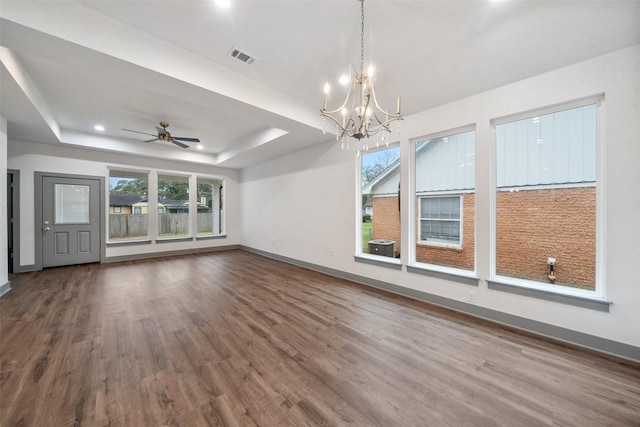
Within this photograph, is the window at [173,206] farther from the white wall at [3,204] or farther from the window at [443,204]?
the window at [443,204]

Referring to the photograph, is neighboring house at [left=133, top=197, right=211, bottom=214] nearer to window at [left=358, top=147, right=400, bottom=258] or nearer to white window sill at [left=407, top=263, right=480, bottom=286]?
window at [left=358, top=147, right=400, bottom=258]

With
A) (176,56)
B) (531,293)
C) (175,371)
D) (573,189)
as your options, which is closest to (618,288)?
(531,293)

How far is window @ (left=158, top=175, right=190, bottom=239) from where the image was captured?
6711mm

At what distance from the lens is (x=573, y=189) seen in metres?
2.44

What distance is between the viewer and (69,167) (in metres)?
5.36

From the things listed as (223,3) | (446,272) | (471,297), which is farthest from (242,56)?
(471,297)

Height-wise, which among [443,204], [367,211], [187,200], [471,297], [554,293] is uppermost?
[187,200]

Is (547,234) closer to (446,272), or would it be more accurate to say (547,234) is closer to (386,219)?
(446,272)

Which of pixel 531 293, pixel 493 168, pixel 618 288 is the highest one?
pixel 493 168

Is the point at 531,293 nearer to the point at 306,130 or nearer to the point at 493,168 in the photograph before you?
the point at 493,168

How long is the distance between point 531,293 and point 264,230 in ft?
19.6

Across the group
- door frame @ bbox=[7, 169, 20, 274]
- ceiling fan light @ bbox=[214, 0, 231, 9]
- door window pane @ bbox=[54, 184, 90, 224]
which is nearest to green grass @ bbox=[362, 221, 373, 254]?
ceiling fan light @ bbox=[214, 0, 231, 9]

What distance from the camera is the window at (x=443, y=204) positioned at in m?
3.29

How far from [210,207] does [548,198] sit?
8503 millimetres
